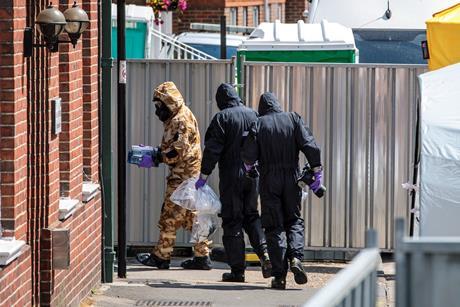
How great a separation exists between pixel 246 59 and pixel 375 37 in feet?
14.9

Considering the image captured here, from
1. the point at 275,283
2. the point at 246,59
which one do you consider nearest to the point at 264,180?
the point at 275,283

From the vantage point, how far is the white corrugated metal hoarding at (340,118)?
1274 centimetres

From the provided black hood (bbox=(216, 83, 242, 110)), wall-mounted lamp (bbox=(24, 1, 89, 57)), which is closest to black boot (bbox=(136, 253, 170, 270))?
black hood (bbox=(216, 83, 242, 110))

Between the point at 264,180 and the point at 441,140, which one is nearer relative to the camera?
the point at 441,140

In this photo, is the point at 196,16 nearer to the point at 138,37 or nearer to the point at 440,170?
the point at 138,37

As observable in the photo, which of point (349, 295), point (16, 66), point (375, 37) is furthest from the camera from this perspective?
point (375, 37)

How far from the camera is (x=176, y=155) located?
12.1 metres

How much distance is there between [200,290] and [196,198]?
1.07 m

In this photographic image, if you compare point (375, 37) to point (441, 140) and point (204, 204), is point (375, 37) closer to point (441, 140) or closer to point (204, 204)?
point (204, 204)

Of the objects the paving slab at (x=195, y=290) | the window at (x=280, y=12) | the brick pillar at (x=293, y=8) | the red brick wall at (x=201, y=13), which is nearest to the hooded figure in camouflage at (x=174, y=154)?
the paving slab at (x=195, y=290)

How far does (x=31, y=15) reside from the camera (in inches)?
337

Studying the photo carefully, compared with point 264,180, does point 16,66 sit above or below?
above

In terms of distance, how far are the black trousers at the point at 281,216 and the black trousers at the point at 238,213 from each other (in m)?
0.47

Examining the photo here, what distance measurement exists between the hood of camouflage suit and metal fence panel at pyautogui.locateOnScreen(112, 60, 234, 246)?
2.51 ft
